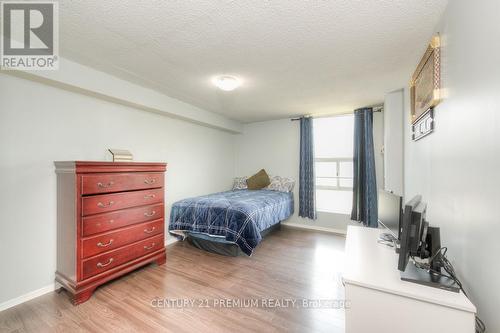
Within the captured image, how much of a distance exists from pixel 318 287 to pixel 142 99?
3.18 metres

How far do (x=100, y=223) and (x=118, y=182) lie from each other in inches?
17.3

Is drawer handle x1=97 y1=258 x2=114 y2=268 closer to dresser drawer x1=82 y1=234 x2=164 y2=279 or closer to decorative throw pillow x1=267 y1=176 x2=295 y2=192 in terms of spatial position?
dresser drawer x1=82 y1=234 x2=164 y2=279

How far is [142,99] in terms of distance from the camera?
2977 millimetres

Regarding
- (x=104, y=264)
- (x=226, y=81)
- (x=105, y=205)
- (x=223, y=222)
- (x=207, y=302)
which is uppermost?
(x=226, y=81)

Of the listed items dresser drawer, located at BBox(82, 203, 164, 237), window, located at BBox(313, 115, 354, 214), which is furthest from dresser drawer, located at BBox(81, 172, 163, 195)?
window, located at BBox(313, 115, 354, 214)

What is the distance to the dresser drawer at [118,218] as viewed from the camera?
2098 millimetres

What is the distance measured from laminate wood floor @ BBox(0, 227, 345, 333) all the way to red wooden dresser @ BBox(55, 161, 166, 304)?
20 cm

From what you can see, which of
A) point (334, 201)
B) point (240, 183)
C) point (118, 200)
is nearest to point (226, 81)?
point (118, 200)

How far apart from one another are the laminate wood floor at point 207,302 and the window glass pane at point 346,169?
192cm

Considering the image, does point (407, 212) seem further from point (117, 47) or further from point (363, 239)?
point (117, 47)

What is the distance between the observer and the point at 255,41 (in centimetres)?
190

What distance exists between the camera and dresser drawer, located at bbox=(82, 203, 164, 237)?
6.88 ft

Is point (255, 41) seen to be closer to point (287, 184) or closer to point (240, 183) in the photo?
point (287, 184)

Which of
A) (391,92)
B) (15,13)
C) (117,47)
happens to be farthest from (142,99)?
(391,92)
